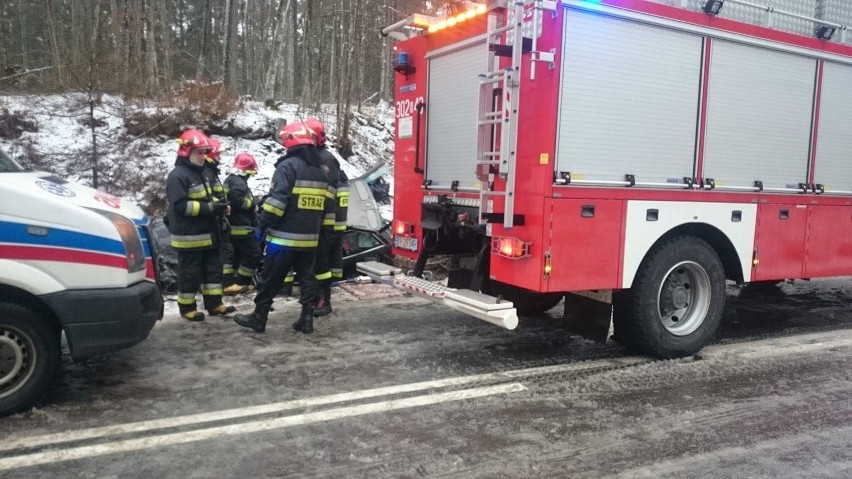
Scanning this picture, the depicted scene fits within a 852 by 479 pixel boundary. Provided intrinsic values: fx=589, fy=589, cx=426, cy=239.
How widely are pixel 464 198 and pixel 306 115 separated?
15.3 meters

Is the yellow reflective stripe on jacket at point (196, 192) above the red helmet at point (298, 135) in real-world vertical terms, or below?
below

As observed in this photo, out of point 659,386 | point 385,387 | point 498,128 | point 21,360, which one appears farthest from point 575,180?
point 21,360

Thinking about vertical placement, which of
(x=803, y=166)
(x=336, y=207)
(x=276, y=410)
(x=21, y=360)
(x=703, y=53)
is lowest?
(x=276, y=410)

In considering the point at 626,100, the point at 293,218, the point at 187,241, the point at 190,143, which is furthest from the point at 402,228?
the point at 626,100

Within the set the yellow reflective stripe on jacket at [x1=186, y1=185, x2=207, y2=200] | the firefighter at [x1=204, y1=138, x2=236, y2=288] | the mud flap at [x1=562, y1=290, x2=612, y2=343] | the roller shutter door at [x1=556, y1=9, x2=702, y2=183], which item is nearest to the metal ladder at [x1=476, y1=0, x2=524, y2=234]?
the roller shutter door at [x1=556, y1=9, x2=702, y2=183]

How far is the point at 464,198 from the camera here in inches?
215

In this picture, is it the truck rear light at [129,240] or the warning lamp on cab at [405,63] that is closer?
the truck rear light at [129,240]

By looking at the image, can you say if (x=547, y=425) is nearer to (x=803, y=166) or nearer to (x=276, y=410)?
(x=276, y=410)

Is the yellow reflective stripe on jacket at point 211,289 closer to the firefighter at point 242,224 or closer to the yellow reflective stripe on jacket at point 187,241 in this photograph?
the yellow reflective stripe on jacket at point 187,241

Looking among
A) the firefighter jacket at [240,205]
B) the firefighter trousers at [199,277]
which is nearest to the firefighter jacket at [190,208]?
the firefighter trousers at [199,277]

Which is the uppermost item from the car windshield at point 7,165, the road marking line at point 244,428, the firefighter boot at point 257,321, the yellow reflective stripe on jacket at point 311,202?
the car windshield at point 7,165

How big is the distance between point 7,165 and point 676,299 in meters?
5.39

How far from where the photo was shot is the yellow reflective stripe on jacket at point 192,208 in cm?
607

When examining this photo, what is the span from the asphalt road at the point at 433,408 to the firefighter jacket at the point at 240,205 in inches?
64.8
